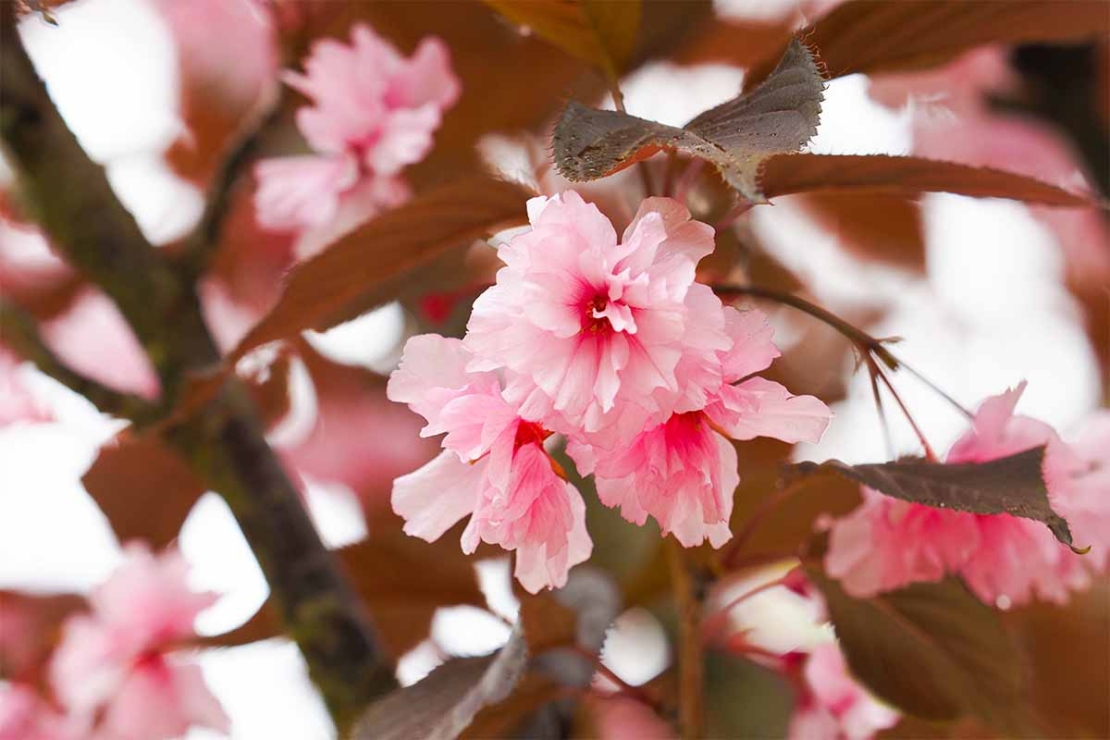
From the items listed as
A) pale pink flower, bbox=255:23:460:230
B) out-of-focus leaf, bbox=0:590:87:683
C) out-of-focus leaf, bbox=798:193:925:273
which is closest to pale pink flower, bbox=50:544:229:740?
out-of-focus leaf, bbox=0:590:87:683

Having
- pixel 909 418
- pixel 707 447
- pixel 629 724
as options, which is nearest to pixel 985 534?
pixel 909 418

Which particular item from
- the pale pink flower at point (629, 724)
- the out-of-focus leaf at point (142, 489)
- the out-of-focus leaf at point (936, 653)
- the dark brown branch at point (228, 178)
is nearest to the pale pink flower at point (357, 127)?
the dark brown branch at point (228, 178)

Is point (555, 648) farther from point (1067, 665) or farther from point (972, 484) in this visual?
point (1067, 665)

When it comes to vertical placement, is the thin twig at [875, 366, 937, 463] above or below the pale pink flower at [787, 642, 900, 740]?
above

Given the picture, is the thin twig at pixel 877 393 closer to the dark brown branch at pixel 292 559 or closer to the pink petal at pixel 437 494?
the pink petal at pixel 437 494

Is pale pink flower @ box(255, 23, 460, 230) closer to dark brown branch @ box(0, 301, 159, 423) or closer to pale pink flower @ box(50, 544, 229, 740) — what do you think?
dark brown branch @ box(0, 301, 159, 423)

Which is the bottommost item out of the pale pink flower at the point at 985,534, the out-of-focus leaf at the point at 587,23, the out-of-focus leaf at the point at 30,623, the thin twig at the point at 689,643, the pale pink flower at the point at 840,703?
the pale pink flower at the point at 840,703
